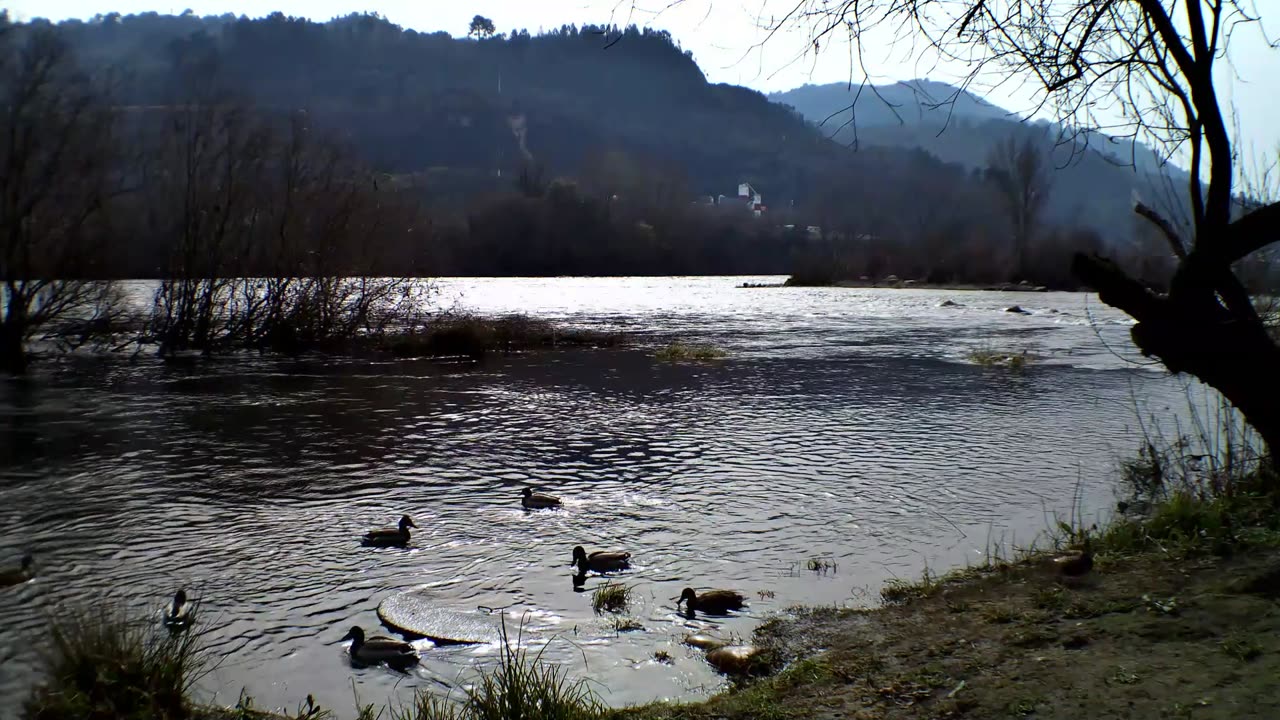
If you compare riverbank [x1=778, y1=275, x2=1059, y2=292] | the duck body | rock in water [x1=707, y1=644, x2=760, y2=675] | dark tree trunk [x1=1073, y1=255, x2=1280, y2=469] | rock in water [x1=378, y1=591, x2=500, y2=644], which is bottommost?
rock in water [x1=378, y1=591, x2=500, y2=644]

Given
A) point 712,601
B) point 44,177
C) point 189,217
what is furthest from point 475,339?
point 712,601

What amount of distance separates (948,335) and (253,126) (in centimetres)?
3139

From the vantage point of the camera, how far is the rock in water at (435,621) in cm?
776

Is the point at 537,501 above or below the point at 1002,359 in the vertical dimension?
below

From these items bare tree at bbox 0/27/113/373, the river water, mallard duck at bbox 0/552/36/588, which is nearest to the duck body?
the river water

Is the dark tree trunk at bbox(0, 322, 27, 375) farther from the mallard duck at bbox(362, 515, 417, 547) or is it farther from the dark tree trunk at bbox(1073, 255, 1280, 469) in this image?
the dark tree trunk at bbox(1073, 255, 1280, 469)

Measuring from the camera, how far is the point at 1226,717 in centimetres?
441

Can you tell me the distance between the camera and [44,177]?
26375mm

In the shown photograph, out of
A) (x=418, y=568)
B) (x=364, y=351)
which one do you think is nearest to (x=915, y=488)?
(x=418, y=568)

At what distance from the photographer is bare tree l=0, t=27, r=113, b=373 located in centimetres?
2597

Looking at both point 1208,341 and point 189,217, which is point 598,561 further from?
point 189,217

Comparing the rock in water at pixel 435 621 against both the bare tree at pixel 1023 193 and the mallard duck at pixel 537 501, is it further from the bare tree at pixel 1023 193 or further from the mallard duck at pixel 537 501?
the bare tree at pixel 1023 193

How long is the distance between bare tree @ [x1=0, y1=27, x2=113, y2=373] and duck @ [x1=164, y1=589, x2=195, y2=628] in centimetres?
2290

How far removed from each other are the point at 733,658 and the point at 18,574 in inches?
302
